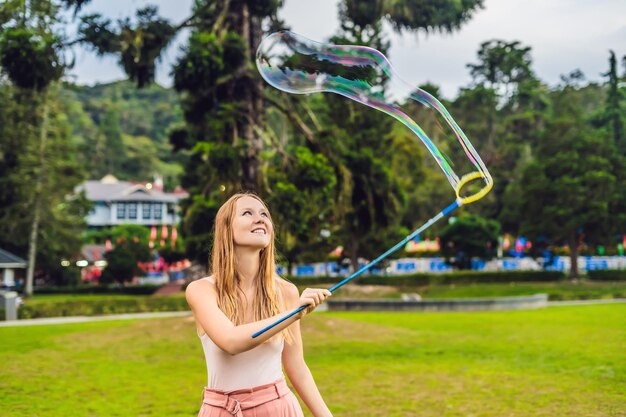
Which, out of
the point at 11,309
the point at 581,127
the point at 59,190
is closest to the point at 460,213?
the point at 581,127

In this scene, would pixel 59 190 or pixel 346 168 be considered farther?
pixel 59 190

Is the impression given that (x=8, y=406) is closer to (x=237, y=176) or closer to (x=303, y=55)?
(x=303, y=55)

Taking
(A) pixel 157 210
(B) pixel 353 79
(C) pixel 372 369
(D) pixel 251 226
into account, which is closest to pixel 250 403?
(D) pixel 251 226

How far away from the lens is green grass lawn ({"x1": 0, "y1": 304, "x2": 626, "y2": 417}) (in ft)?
30.4

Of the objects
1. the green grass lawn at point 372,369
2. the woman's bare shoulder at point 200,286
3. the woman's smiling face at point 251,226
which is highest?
the woman's smiling face at point 251,226

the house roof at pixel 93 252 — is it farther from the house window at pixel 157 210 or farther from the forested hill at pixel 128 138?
the house window at pixel 157 210

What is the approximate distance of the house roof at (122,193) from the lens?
72.2m

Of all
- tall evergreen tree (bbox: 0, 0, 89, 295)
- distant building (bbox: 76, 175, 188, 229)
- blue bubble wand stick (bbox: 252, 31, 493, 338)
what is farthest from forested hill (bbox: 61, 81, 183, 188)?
blue bubble wand stick (bbox: 252, 31, 493, 338)

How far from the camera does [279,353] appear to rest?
124 inches

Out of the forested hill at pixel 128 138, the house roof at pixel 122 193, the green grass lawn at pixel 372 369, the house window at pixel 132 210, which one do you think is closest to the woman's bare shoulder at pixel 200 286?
the green grass lawn at pixel 372 369

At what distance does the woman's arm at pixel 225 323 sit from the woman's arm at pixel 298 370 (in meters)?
0.31

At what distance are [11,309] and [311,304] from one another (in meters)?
23.0

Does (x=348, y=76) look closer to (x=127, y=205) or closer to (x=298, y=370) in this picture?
(x=298, y=370)

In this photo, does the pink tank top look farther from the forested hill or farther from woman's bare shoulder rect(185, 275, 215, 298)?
the forested hill
